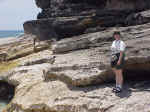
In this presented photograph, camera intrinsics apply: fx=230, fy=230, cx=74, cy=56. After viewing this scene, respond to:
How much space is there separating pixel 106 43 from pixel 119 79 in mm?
6232

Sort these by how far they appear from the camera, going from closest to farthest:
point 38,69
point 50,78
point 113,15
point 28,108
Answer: point 28,108 < point 50,78 < point 38,69 < point 113,15

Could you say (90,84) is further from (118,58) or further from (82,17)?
(82,17)

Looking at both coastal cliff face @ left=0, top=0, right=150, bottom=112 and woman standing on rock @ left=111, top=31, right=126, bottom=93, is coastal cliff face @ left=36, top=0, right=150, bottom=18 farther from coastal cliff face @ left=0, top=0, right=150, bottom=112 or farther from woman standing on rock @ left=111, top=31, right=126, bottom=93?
woman standing on rock @ left=111, top=31, right=126, bottom=93

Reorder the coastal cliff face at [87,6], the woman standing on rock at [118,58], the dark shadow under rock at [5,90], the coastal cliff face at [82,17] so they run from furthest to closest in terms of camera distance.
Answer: the coastal cliff face at [87,6] < the coastal cliff face at [82,17] < the dark shadow under rock at [5,90] < the woman standing on rock at [118,58]

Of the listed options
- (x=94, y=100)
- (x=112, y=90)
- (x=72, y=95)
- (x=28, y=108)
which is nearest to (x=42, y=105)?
(x=28, y=108)

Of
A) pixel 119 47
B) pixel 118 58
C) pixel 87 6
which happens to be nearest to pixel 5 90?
pixel 87 6

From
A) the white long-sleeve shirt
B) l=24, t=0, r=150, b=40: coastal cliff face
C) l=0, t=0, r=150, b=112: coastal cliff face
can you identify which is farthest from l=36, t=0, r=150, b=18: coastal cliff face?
the white long-sleeve shirt

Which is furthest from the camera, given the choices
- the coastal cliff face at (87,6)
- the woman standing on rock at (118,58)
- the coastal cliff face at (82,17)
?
the coastal cliff face at (87,6)

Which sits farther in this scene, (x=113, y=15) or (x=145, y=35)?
(x=113, y=15)

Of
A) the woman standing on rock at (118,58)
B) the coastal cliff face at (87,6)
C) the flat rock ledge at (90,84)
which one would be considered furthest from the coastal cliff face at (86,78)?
the coastal cliff face at (87,6)

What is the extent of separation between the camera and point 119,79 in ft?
49.4

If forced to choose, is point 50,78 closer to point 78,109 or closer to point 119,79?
point 78,109

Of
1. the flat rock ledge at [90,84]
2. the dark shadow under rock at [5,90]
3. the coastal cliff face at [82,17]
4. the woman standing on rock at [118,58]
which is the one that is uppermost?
the coastal cliff face at [82,17]

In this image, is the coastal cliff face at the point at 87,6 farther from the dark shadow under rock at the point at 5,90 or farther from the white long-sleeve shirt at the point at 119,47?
the white long-sleeve shirt at the point at 119,47
